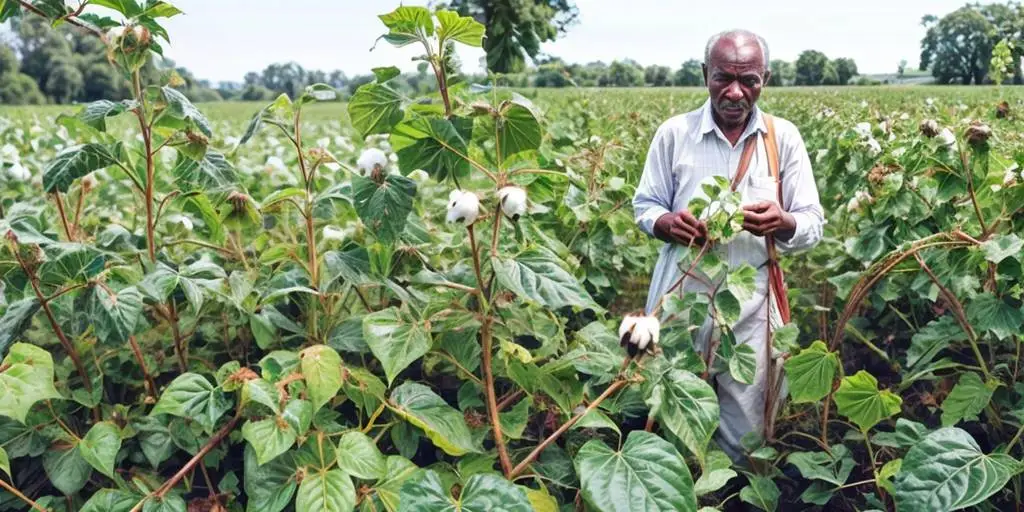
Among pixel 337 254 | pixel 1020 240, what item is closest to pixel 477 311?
pixel 337 254

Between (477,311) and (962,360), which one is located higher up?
(477,311)

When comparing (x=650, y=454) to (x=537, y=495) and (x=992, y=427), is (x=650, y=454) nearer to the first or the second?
(x=537, y=495)

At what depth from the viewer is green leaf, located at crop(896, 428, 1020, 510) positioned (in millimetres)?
1479

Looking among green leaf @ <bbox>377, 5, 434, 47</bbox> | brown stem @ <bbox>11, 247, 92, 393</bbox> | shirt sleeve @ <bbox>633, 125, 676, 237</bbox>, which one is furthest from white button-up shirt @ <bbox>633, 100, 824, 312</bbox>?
brown stem @ <bbox>11, 247, 92, 393</bbox>

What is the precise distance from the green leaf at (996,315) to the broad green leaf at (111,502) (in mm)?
1709

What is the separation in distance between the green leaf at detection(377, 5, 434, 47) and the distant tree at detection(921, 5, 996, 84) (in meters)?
44.8

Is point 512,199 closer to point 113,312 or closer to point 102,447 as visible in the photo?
point 113,312

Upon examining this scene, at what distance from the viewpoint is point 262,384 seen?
146 cm

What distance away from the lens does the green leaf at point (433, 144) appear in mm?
1495

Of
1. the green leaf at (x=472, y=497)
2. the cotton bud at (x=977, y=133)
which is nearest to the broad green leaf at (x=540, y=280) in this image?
the green leaf at (x=472, y=497)

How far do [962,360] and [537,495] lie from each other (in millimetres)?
1567

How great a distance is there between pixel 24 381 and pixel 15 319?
0.18 metres

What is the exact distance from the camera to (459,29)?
1.48m

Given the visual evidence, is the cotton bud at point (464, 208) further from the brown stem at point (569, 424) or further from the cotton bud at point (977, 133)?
the cotton bud at point (977, 133)
